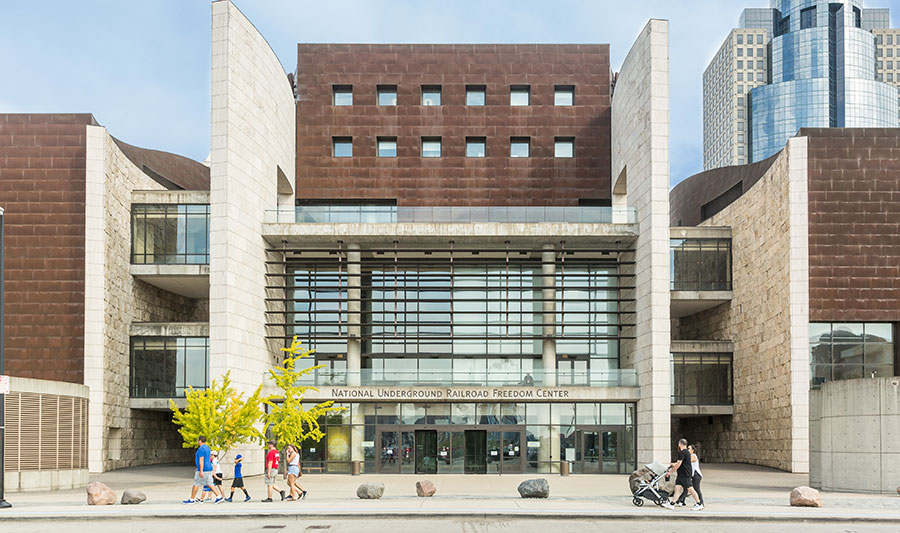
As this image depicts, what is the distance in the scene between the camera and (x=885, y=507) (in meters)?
24.5

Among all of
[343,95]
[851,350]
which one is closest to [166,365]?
[343,95]

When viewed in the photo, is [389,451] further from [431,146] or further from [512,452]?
[431,146]

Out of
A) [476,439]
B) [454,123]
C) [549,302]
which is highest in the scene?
[454,123]

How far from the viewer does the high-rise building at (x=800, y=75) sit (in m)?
166

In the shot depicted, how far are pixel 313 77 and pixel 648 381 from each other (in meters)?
26.6

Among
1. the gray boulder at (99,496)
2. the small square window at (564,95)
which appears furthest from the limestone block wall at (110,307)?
the small square window at (564,95)

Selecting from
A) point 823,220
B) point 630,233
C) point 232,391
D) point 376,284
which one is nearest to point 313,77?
point 376,284

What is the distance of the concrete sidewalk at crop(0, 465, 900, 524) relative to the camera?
22609 mm

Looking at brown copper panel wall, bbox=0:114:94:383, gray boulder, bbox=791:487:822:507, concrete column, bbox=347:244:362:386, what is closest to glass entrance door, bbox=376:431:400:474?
concrete column, bbox=347:244:362:386

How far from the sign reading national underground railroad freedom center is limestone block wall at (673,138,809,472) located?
25.5 feet

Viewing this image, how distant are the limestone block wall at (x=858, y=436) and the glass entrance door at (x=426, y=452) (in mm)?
18611

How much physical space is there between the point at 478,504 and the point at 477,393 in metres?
19.8

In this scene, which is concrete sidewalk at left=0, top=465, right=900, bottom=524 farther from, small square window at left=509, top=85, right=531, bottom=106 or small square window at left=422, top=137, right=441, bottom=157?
small square window at left=509, top=85, right=531, bottom=106

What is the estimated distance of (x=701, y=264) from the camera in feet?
170
